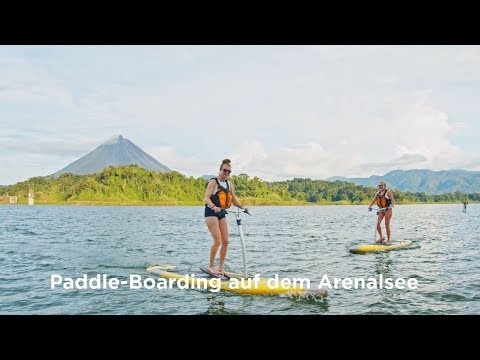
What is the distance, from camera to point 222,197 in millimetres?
9570

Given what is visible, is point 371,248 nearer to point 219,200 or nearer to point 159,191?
point 219,200

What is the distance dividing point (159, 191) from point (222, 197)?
3272 inches

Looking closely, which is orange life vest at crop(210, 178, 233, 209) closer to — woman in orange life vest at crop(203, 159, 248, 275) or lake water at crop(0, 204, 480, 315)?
woman in orange life vest at crop(203, 159, 248, 275)

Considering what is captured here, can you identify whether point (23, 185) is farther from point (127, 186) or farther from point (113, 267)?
point (113, 267)

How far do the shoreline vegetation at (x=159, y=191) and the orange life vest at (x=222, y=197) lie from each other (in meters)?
66.7

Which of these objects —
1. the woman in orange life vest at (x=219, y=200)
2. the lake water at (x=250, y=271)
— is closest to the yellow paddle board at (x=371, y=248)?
the lake water at (x=250, y=271)

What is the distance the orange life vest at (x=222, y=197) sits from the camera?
9539 millimetres

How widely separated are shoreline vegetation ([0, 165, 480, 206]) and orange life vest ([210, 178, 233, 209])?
66710mm

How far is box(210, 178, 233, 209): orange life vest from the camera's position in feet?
31.3

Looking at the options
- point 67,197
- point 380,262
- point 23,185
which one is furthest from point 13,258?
point 23,185

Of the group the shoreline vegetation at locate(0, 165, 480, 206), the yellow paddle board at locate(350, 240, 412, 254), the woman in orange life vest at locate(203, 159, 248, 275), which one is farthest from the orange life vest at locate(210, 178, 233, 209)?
the shoreline vegetation at locate(0, 165, 480, 206)

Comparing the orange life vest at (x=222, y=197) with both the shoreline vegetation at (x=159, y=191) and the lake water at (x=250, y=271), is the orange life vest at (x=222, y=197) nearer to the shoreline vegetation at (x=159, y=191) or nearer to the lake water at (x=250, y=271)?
the lake water at (x=250, y=271)
